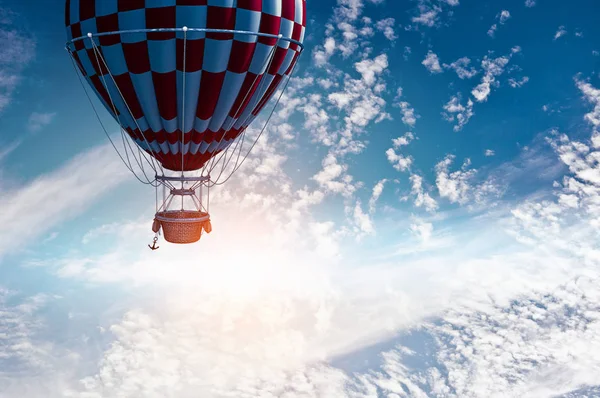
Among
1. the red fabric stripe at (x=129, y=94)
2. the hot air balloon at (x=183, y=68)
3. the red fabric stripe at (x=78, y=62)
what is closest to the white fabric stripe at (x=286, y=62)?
the hot air balloon at (x=183, y=68)

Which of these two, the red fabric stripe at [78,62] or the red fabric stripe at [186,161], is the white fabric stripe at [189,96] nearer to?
the red fabric stripe at [186,161]

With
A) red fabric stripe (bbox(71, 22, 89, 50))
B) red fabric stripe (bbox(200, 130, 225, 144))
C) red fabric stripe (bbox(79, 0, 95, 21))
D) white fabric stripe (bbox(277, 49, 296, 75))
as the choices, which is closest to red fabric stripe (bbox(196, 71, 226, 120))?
red fabric stripe (bbox(200, 130, 225, 144))

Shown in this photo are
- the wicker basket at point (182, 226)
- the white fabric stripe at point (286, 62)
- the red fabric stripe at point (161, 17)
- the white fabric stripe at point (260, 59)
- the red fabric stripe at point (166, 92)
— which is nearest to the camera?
the red fabric stripe at point (161, 17)

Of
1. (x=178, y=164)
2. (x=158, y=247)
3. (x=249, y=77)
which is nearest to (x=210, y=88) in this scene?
(x=249, y=77)

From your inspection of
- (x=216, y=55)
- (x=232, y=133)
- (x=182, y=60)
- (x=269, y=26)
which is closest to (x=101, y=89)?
(x=182, y=60)

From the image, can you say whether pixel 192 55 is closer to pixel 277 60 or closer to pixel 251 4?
pixel 251 4

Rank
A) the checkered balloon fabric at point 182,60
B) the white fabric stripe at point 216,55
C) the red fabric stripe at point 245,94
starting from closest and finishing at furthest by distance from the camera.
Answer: the checkered balloon fabric at point 182,60, the white fabric stripe at point 216,55, the red fabric stripe at point 245,94
